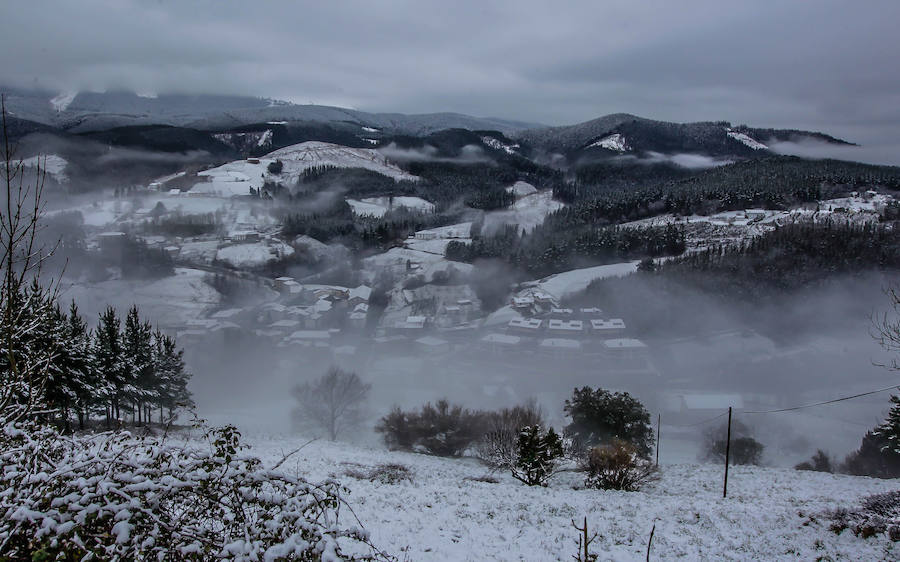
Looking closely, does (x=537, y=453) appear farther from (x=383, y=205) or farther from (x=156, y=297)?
(x=383, y=205)

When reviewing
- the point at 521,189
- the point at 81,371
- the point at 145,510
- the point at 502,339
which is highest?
the point at 521,189

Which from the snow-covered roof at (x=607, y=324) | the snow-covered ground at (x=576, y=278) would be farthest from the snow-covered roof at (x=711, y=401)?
the snow-covered ground at (x=576, y=278)

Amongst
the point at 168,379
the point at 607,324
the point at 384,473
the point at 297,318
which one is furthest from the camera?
the point at 297,318

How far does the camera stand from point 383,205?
165500 mm

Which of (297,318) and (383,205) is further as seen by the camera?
(383,205)

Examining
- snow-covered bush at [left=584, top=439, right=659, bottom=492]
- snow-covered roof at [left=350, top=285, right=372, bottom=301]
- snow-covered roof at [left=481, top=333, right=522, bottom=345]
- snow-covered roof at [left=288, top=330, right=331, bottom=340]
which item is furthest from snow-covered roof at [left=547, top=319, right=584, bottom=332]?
snow-covered bush at [left=584, top=439, right=659, bottom=492]

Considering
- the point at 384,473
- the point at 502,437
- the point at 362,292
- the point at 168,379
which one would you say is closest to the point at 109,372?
the point at 168,379

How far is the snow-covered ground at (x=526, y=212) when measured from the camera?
511 ft

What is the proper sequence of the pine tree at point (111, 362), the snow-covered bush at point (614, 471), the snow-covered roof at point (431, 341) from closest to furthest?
1. the snow-covered bush at point (614, 471)
2. the pine tree at point (111, 362)
3. the snow-covered roof at point (431, 341)

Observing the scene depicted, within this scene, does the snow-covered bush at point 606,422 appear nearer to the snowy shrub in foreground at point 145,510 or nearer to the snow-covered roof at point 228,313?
the snowy shrub in foreground at point 145,510

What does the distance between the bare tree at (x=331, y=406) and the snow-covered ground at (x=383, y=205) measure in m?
111

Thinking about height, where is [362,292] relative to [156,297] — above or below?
below

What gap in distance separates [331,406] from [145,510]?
41821 mm

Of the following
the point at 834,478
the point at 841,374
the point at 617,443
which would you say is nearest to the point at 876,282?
the point at 841,374
